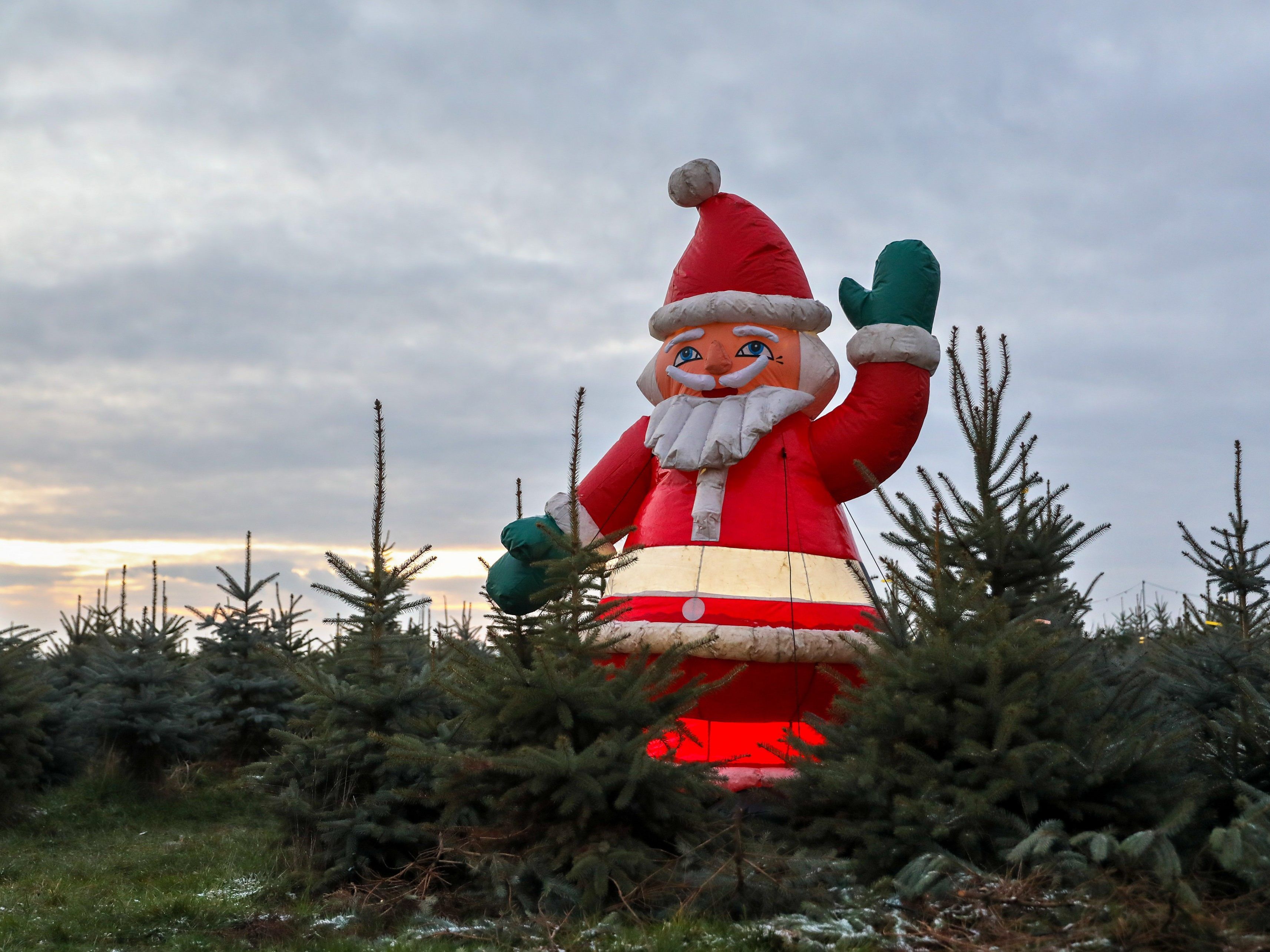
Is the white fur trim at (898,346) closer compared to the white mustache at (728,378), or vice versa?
the white fur trim at (898,346)

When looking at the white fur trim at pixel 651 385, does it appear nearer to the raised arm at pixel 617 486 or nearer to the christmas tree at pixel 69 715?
the raised arm at pixel 617 486

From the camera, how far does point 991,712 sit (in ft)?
17.8

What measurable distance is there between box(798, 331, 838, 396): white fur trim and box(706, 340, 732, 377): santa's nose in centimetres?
54

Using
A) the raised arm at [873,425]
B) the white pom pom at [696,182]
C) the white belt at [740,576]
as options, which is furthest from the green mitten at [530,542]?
the white pom pom at [696,182]

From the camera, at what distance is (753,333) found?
831 centimetres

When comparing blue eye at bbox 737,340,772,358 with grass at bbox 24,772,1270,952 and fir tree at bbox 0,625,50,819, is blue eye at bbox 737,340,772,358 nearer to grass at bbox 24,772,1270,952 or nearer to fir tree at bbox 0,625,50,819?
grass at bbox 24,772,1270,952

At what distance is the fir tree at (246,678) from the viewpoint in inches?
495

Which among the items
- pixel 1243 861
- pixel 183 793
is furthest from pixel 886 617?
pixel 183 793

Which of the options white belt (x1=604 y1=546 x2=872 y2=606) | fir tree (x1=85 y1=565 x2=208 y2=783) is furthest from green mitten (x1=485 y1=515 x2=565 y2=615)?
fir tree (x1=85 y1=565 x2=208 y2=783)

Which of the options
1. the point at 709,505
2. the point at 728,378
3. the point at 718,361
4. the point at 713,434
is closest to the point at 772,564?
the point at 709,505

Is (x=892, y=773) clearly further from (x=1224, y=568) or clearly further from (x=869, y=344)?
(x=1224, y=568)

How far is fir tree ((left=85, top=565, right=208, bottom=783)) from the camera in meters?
11.0

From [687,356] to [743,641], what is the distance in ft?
7.48

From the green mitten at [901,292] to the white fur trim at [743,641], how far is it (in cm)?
236
